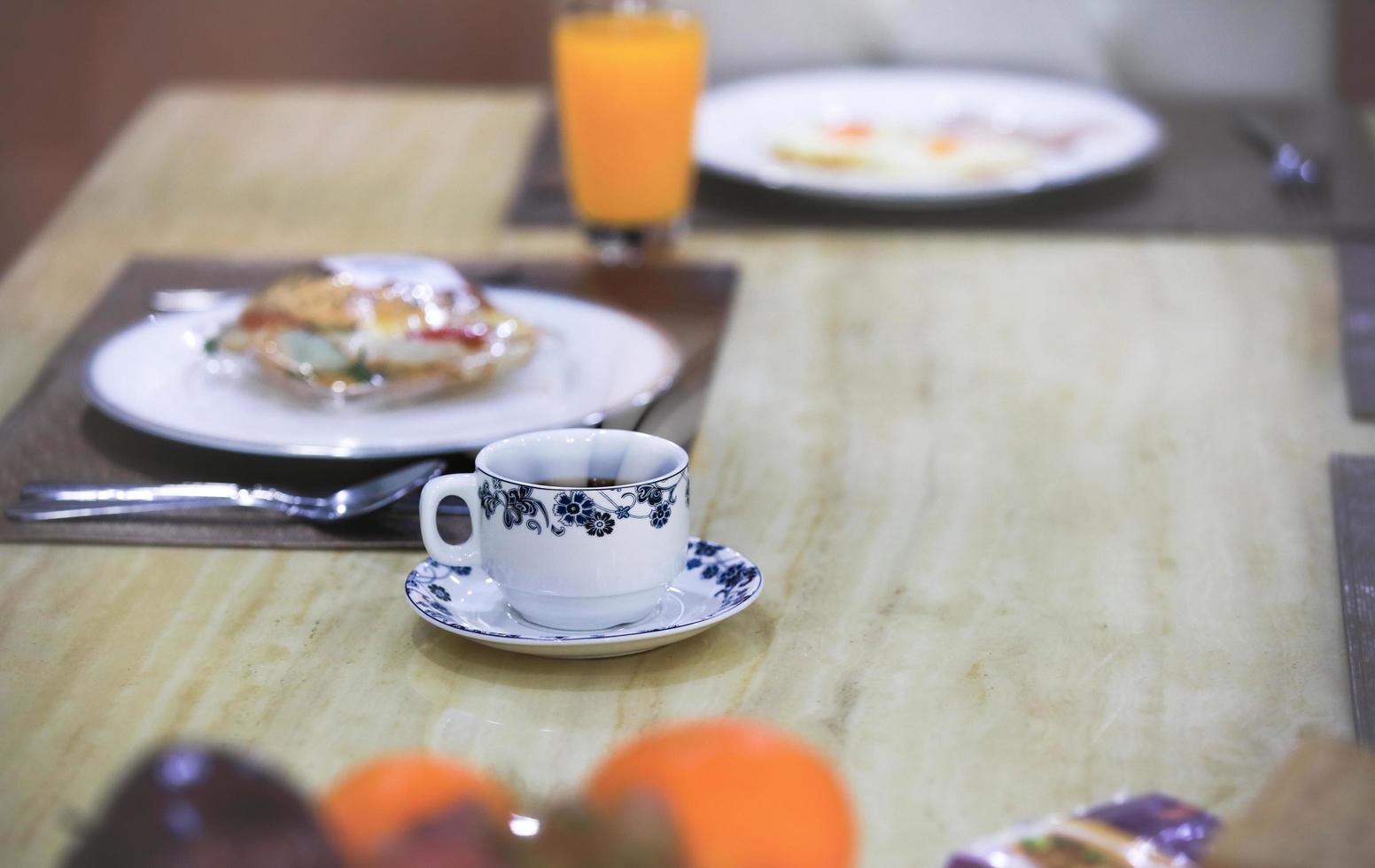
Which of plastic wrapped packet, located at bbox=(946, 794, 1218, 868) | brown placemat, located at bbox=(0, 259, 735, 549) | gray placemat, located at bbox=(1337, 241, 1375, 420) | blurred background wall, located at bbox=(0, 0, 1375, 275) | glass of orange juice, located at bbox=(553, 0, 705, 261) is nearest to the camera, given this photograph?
plastic wrapped packet, located at bbox=(946, 794, 1218, 868)

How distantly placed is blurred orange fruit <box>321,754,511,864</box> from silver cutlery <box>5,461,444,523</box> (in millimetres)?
415

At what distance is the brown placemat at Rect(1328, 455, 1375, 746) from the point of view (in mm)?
602

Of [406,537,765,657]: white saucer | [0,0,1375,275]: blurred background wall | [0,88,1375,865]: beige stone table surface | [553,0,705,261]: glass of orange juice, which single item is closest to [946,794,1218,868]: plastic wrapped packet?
[0,88,1375,865]: beige stone table surface

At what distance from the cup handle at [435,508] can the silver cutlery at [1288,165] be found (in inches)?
36.9

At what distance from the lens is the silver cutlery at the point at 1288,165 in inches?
53.6

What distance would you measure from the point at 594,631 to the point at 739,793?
0.30 meters

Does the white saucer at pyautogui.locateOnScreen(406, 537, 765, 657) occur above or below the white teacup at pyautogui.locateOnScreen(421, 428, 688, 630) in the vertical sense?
below

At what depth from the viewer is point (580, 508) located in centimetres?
61

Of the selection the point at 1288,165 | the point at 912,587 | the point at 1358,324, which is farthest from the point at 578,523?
the point at 1288,165

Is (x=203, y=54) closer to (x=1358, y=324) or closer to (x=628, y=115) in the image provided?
(x=628, y=115)

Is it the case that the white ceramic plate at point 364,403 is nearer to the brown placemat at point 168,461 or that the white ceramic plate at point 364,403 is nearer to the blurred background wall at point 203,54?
the brown placemat at point 168,461

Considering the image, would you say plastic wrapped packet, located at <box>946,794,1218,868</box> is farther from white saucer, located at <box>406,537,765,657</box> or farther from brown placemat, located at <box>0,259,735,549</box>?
brown placemat, located at <box>0,259,735,549</box>

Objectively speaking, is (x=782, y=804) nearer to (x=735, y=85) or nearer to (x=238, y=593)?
(x=238, y=593)

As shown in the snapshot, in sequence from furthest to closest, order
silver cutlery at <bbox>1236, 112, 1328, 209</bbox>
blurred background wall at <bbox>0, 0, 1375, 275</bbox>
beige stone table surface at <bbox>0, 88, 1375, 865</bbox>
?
1. blurred background wall at <bbox>0, 0, 1375, 275</bbox>
2. silver cutlery at <bbox>1236, 112, 1328, 209</bbox>
3. beige stone table surface at <bbox>0, 88, 1375, 865</bbox>
